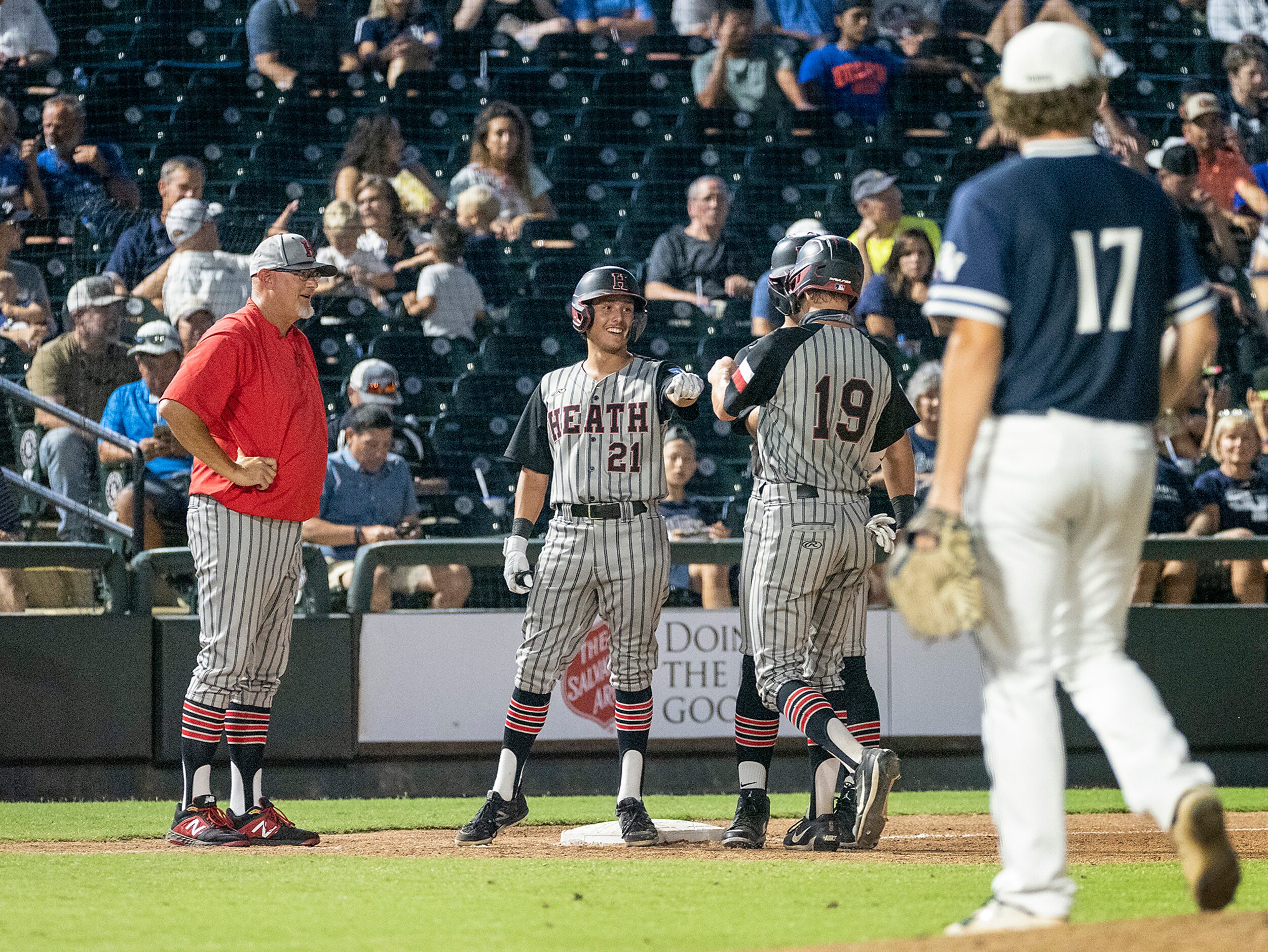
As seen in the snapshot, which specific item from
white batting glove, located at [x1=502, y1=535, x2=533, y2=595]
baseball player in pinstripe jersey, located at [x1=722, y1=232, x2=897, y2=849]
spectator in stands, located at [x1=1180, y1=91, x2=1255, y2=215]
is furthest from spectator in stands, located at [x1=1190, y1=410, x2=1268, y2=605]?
white batting glove, located at [x1=502, y1=535, x2=533, y2=595]

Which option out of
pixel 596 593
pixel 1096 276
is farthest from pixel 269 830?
pixel 1096 276

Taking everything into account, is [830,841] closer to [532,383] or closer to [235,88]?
[532,383]

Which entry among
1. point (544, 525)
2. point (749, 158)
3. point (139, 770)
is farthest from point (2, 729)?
point (749, 158)

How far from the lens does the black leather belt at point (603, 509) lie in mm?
5410

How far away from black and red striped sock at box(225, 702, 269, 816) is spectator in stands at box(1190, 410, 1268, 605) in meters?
5.50

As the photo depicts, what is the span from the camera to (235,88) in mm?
11609

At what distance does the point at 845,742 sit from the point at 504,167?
22.6 feet

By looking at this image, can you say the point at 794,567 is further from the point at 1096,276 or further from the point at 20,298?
the point at 20,298

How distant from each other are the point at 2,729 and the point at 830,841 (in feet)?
13.2

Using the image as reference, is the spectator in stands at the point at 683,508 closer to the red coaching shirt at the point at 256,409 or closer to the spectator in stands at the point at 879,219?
the spectator in stands at the point at 879,219

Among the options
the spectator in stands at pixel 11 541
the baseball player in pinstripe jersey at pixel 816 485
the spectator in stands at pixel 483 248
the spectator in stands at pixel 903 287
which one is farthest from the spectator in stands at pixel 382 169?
the baseball player in pinstripe jersey at pixel 816 485

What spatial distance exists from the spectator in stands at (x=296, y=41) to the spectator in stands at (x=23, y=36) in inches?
57.0

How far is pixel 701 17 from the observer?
40.8 ft

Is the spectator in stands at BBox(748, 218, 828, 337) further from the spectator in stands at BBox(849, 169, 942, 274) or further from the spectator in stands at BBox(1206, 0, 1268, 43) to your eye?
the spectator in stands at BBox(1206, 0, 1268, 43)
